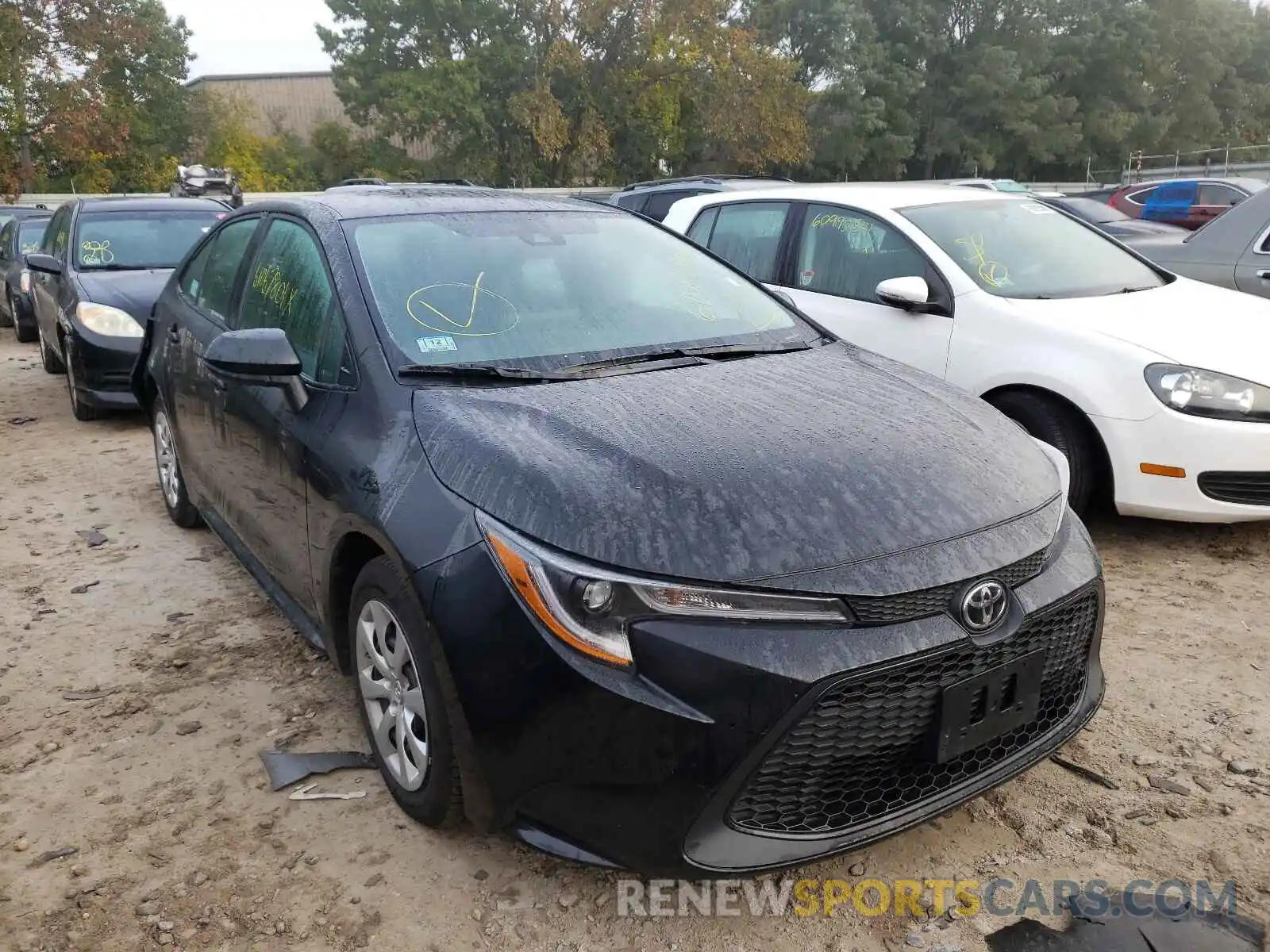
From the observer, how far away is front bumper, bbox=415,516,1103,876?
6.55 feet

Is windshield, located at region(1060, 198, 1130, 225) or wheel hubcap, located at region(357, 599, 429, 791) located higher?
windshield, located at region(1060, 198, 1130, 225)

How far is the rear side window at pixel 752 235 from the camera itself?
5.84 m

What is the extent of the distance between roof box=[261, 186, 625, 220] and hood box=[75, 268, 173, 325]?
151 inches

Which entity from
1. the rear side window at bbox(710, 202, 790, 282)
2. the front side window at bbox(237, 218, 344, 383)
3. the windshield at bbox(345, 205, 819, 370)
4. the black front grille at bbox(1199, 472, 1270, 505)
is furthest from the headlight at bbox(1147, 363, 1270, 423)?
the front side window at bbox(237, 218, 344, 383)

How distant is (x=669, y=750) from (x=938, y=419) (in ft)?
4.05

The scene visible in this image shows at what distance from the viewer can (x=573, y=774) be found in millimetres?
2092

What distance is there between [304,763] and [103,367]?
5.25m

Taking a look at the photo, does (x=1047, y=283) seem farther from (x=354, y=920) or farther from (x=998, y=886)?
(x=354, y=920)

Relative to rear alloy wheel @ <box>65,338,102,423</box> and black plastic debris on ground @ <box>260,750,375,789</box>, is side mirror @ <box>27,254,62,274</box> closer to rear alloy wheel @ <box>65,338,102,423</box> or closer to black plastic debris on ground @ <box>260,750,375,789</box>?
rear alloy wheel @ <box>65,338,102,423</box>

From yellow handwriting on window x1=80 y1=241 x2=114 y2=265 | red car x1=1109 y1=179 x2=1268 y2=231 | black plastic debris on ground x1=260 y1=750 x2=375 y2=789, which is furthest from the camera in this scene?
red car x1=1109 y1=179 x2=1268 y2=231

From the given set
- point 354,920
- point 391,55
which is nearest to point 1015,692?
point 354,920

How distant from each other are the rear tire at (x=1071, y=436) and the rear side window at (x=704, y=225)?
101 inches

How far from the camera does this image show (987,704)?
7.23 feet

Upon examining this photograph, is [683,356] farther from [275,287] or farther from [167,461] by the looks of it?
[167,461]
